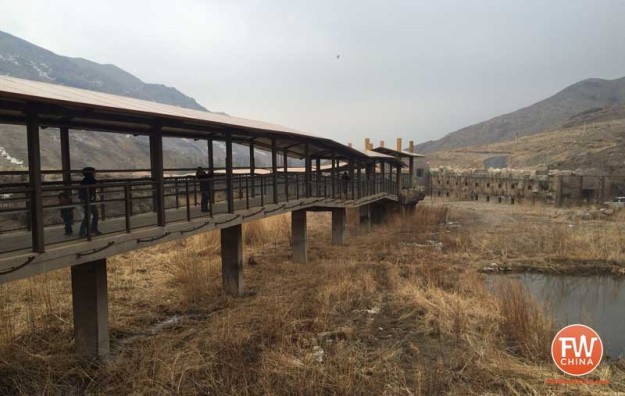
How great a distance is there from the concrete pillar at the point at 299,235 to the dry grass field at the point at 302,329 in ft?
2.50

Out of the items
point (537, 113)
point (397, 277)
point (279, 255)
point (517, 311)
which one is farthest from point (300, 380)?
point (537, 113)

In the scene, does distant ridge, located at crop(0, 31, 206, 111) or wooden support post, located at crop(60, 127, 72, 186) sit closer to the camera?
wooden support post, located at crop(60, 127, 72, 186)

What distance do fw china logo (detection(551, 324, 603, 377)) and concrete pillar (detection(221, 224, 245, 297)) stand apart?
8.44m

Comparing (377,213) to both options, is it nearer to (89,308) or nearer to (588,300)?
(588,300)

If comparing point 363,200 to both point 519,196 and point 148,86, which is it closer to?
point 519,196

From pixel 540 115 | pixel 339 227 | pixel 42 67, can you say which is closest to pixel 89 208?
pixel 339 227

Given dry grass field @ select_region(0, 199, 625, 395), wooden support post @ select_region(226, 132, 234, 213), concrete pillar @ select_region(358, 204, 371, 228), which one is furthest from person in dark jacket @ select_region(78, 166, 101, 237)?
concrete pillar @ select_region(358, 204, 371, 228)

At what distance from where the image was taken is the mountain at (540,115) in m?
128

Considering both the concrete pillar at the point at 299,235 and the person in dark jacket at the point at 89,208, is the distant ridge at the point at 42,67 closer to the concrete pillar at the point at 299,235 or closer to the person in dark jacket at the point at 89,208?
the concrete pillar at the point at 299,235

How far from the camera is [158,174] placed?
8727mm

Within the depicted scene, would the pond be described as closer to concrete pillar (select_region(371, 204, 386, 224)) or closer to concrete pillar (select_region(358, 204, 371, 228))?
concrete pillar (select_region(358, 204, 371, 228))

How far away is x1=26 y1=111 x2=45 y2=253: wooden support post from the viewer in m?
6.01

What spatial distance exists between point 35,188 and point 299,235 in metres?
12.5

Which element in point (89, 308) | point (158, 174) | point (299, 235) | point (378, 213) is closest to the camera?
point (89, 308)
